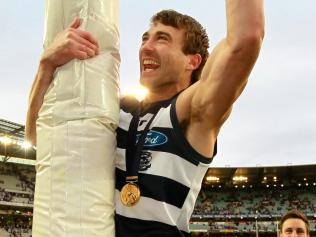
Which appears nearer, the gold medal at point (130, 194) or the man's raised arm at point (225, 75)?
the man's raised arm at point (225, 75)

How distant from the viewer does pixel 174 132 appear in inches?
73.5

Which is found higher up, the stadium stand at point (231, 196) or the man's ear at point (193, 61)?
the stadium stand at point (231, 196)

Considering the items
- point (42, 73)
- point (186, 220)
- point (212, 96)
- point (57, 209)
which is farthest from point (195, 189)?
point (42, 73)

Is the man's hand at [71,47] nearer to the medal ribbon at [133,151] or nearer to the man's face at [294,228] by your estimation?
the medal ribbon at [133,151]

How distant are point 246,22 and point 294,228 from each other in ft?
15.9

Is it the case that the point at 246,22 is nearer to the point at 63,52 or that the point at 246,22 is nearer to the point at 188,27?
the point at 188,27

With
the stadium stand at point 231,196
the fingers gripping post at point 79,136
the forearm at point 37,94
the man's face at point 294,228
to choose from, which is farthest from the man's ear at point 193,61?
the stadium stand at point 231,196

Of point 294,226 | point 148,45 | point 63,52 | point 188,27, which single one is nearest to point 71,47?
point 63,52

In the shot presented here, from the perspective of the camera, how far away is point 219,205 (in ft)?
137

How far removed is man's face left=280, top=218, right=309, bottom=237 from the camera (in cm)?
588

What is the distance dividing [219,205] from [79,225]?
135 ft

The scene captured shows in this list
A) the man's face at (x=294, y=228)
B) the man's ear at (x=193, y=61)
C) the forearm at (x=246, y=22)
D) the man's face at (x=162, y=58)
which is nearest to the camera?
the forearm at (x=246, y=22)

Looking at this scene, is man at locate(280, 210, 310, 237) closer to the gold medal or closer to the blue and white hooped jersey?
the blue and white hooped jersey

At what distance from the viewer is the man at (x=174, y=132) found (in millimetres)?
1704
